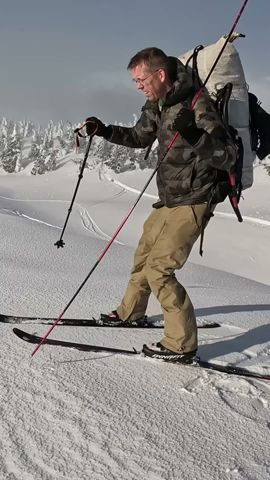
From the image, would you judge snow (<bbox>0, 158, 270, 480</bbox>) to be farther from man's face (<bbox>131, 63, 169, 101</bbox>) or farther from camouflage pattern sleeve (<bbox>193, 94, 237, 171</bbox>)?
man's face (<bbox>131, 63, 169, 101</bbox>)

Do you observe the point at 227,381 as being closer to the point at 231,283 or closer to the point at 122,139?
the point at 122,139

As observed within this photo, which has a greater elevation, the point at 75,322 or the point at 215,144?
the point at 215,144

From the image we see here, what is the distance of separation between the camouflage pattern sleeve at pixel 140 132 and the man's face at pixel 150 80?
45 cm

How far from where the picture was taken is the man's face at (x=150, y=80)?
306 centimetres

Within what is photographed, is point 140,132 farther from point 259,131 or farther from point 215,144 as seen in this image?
point 215,144

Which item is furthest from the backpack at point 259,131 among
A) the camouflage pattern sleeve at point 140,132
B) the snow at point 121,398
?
the snow at point 121,398

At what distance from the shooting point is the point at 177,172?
329 cm

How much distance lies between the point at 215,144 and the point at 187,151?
44cm

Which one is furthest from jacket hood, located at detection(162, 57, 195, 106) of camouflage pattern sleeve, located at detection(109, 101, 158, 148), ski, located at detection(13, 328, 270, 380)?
ski, located at detection(13, 328, 270, 380)

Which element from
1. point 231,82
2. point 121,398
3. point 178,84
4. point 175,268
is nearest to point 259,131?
point 231,82

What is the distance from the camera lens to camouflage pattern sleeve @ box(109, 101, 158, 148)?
363 cm

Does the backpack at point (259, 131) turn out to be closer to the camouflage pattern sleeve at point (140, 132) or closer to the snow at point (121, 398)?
the camouflage pattern sleeve at point (140, 132)

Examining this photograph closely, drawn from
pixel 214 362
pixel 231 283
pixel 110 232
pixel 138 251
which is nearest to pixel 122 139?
pixel 138 251

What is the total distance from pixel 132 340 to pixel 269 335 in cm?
124
